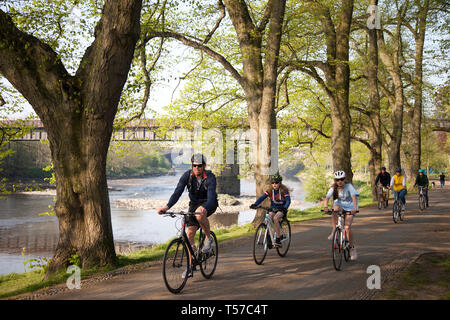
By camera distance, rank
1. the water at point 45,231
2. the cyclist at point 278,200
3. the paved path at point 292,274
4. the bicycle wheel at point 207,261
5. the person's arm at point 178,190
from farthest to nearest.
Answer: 1. the water at point 45,231
2. the cyclist at point 278,200
3. the bicycle wheel at point 207,261
4. the person's arm at point 178,190
5. the paved path at point 292,274

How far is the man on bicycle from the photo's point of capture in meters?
6.85

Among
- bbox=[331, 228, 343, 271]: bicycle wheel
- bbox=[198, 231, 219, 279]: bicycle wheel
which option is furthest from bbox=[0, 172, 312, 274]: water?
bbox=[331, 228, 343, 271]: bicycle wheel

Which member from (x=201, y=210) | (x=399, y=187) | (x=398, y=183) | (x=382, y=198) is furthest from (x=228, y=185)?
(x=201, y=210)

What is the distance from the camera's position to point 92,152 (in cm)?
898

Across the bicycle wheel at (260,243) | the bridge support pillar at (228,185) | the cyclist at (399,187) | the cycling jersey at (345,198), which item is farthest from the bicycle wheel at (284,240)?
the bridge support pillar at (228,185)

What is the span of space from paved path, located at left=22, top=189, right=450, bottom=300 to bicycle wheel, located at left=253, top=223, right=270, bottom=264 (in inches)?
6.4

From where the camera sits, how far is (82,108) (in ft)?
29.9

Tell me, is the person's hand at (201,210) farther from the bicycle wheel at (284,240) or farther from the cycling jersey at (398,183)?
the cycling jersey at (398,183)

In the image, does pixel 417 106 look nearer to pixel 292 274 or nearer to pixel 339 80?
pixel 339 80

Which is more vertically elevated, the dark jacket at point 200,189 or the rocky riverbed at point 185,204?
the dark jacket at point 200,189

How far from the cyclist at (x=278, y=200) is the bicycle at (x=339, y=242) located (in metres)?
1.02

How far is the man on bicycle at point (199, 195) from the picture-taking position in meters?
6.85
